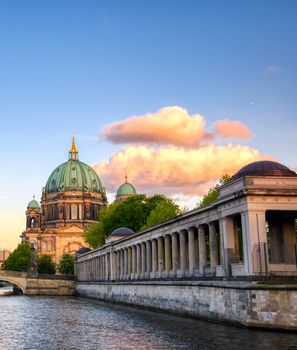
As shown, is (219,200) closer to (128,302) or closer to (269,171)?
(269,171)

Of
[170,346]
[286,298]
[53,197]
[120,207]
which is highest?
[53,197]

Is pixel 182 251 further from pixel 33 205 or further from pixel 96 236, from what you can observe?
pixel 33 205

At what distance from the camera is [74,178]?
177875 millimetres

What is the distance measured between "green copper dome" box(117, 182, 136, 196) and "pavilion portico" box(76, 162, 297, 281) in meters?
121

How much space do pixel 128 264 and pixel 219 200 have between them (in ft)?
108

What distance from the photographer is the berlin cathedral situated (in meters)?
170

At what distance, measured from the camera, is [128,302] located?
208ft

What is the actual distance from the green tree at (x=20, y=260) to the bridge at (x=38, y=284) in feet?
130

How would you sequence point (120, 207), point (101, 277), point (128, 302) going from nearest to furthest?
point (128, 302)
point (101, 277)
point (120, 207)

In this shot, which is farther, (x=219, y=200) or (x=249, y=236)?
(x=219, y=200)

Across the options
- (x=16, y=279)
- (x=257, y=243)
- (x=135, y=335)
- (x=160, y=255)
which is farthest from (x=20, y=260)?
(x=257, y=243)

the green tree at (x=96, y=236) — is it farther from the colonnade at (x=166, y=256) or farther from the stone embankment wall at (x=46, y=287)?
the colonnade at (x=166, y=256)

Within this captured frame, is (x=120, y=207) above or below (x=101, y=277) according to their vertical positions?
above

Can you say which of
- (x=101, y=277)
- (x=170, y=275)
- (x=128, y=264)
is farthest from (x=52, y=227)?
(x=170, y=275)
